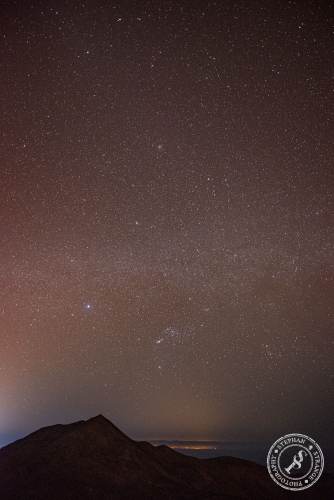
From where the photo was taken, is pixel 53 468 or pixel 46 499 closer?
pixel 46 499

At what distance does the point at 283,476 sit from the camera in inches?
3408

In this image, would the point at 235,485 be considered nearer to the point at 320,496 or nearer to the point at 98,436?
the point at 320,496

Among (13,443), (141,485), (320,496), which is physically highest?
(13,443)

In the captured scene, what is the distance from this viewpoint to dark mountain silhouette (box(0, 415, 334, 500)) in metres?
55.4

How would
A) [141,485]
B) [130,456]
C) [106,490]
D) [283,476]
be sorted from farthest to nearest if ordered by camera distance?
1. [283,476]
2. [130,456]
3. [141,485]
4. [106,490]

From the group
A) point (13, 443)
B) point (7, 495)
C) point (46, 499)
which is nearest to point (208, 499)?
point (46, 499)

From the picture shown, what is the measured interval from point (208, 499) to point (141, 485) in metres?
8.75

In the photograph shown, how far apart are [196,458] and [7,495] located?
36147 mm

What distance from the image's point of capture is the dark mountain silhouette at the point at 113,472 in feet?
182

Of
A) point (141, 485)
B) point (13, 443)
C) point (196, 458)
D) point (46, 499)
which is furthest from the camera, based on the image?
point (196, 458)

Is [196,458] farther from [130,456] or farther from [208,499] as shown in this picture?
[208,499]

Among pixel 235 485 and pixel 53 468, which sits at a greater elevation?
pixel 53 468

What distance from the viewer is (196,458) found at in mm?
79500

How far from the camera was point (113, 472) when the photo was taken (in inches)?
2420
